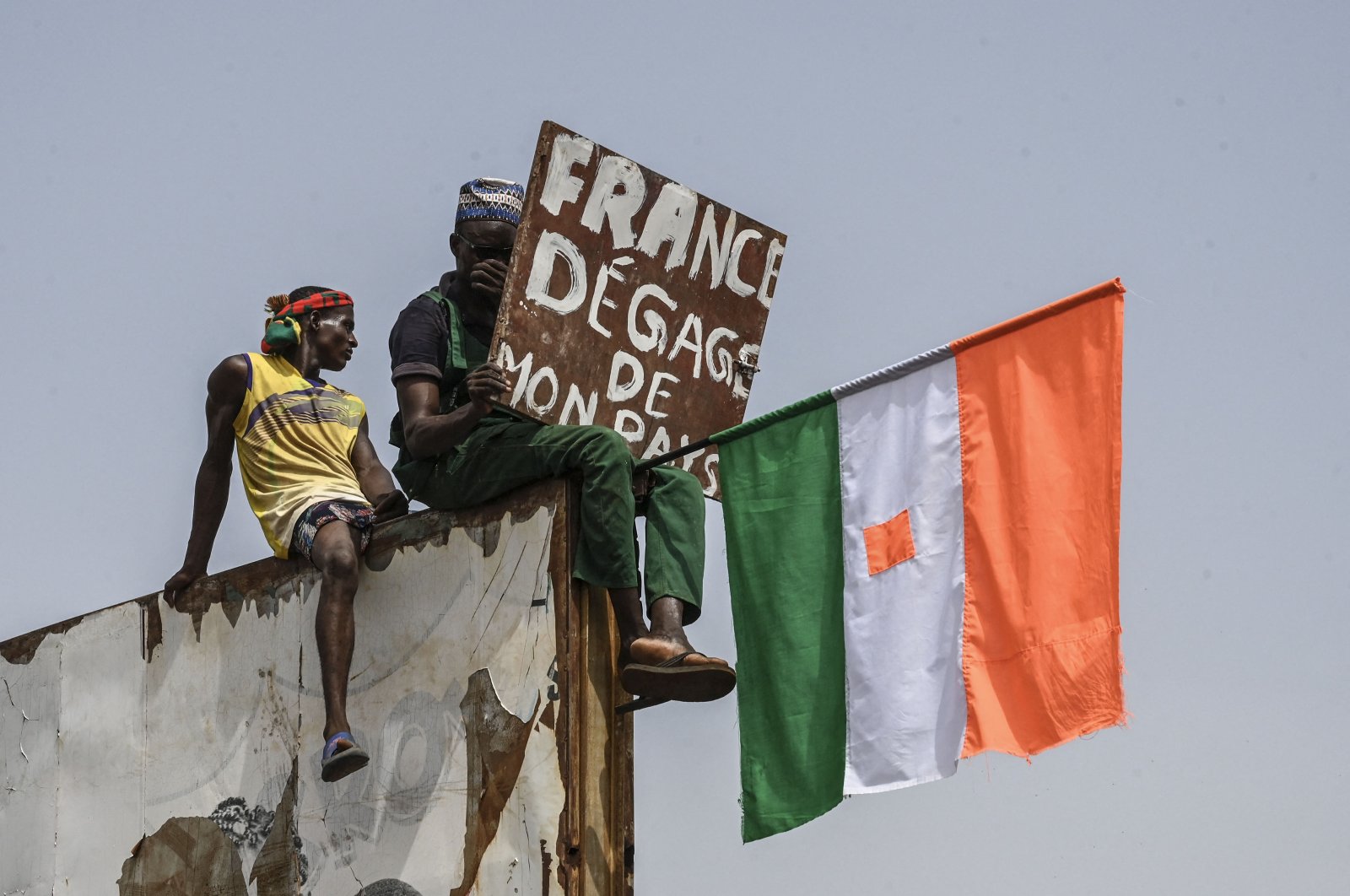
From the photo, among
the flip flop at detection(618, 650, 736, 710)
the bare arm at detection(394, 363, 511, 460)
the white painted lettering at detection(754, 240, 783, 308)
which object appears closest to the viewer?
the flip flop at detection(618, 650, 736, 710)

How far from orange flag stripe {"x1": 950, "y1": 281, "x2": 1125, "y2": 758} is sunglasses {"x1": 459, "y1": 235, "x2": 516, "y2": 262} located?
2192mm

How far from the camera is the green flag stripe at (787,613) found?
6.79 m

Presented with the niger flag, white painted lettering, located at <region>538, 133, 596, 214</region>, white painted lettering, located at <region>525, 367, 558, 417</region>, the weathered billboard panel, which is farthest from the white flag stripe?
white painted lettering, located at <region>538, 133, 596, 214</region>

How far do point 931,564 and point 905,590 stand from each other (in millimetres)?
136

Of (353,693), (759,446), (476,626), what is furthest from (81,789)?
(759,446)

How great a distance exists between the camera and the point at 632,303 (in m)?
7.86

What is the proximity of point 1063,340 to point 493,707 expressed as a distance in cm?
249

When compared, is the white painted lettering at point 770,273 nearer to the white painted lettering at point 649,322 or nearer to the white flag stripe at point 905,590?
the white painted lettering at point 649,322

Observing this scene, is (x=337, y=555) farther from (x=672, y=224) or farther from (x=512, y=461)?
(x=672, y=224)

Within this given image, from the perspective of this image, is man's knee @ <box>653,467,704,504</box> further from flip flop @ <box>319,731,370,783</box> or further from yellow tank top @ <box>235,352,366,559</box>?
flip flop @ <box>319,731,370,783</box>

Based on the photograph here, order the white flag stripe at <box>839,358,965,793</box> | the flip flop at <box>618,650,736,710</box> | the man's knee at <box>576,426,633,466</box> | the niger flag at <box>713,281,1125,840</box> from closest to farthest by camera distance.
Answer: the niger flag at <box>713,281,1125,840</box> < the white flag stripe at <box>839,358,965,793</box> < the flip flop at <box>618,650,736,710</box> < the man's knee at <box>576,426,633,466</box>

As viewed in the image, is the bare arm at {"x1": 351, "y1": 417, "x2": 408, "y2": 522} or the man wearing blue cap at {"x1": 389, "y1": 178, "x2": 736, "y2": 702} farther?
the bare arm at {"x1": 351, "y1": 417, "x2": 408, "y2": 522}

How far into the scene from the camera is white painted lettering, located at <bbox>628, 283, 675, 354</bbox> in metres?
7.86

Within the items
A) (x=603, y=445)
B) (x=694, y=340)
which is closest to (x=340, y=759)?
(x=603, y=445)
